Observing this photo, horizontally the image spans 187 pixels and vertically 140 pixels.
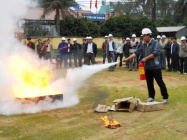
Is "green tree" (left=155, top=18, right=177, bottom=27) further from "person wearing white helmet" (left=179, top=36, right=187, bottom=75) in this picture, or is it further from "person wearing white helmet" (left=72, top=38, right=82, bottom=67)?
"person wearing white helmet" (left=179, top=36, right=187, bottom=75)

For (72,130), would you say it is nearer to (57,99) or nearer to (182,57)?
(57,99)

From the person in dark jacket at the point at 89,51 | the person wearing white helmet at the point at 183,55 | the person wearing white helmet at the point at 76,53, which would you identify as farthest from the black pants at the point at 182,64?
the person wearing white helmet at the point at 76,53

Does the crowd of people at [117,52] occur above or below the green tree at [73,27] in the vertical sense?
below

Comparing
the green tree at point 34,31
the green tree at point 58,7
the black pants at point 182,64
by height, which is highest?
the green tree at point 58,7

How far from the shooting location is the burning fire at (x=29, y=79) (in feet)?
28.6

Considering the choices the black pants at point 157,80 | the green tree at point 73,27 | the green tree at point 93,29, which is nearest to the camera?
the black pants at point 157,80

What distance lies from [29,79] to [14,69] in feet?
1.51

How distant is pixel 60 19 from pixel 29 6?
105 feet

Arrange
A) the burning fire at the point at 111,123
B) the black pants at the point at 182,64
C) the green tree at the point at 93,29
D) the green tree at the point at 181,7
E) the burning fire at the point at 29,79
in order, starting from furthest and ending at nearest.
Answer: the green tree at the point at 181,7 < the green tree at the point at 93,29 < the black pants at the point at 182,64 < the burning fire at the point at 29,79 < the burning fire at the point at 111,123

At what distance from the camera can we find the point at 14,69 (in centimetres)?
884

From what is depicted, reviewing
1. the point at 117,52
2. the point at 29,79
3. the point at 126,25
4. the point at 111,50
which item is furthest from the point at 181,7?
the point at 29,79

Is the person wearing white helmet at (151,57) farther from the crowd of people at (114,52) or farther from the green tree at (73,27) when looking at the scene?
the green tree at (73,27)

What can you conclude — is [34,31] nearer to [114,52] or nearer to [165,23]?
[114,52]

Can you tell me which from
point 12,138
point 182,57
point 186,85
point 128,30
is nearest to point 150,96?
point 186,85
